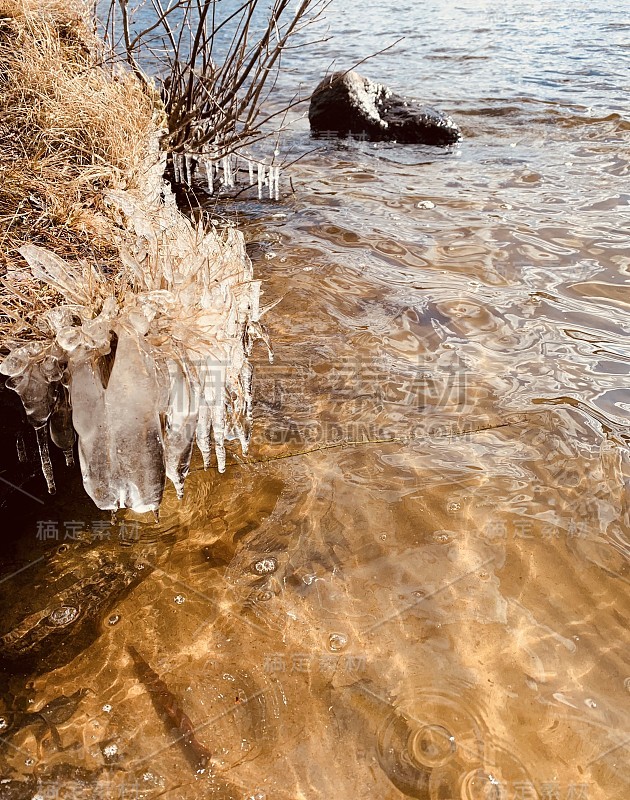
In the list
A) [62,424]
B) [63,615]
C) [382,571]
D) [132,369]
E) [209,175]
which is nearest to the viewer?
[132,369]

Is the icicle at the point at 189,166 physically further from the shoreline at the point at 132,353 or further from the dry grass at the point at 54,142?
the shoreline at the point at 132,353

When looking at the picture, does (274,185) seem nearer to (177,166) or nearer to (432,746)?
(177,166)

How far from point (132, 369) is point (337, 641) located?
118 cm

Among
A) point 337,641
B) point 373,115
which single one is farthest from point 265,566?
point 373,115

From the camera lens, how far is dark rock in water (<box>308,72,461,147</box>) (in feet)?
25.4

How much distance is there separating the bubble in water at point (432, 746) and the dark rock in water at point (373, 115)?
7122 mm

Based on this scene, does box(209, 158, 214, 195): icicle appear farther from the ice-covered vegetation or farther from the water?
the ice-covered vegetation

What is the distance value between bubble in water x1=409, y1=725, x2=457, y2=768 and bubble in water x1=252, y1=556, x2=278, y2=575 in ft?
2.65

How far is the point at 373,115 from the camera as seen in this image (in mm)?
8188

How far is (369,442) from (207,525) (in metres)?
0.91

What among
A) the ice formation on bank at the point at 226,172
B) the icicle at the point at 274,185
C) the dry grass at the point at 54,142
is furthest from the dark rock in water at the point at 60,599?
the icicle at the point at 274,185

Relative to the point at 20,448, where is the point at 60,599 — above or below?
below

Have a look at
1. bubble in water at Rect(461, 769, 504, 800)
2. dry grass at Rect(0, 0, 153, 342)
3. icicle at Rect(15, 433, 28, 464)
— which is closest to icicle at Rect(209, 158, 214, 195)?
dry grass at Rect(0, 0, 153, 342)

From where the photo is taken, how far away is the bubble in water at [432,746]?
1929 millimetres
